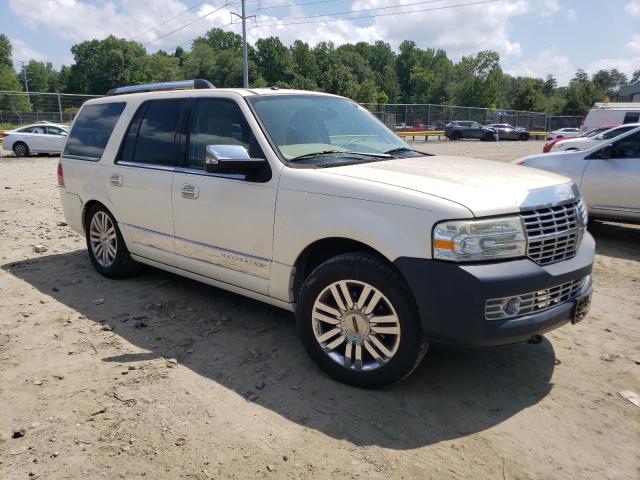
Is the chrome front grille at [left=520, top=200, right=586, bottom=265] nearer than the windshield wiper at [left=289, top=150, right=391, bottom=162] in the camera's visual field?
Yes

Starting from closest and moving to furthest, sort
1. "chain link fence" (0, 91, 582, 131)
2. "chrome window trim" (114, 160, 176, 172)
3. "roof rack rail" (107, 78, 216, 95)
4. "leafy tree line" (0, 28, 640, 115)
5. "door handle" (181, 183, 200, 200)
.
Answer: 1. "door handle" (181, 183, 200, 200)
2. "chrome window trim" (114, 160, 176, 172)
3. "roof rack rail" (107, 78, 216, 95)
4. "chain link fence" (0, 91, 582, 131)
5. "leafy tree line" (0, 28, 640, 115)

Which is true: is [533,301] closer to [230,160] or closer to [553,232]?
A: [553,232]

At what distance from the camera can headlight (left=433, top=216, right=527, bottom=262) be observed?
2.81m

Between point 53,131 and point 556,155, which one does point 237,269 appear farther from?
point 53,131

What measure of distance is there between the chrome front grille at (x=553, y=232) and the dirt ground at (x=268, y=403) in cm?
90

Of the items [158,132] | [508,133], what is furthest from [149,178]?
[508,133]

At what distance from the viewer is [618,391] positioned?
335 centimetres

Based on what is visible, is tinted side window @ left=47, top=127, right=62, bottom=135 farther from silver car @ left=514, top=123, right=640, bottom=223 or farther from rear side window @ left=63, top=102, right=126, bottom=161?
silver car @ left=514, top=123, right=640, bottom=223

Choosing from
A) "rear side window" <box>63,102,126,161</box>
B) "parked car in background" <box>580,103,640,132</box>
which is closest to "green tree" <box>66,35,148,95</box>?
"parked car in background" <box>580,103,640,132</box>

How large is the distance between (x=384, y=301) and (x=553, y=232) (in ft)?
3.54

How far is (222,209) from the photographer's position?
13.0 feet

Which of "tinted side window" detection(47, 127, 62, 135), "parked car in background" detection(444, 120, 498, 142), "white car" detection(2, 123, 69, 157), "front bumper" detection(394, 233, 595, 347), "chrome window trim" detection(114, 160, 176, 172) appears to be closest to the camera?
"front bumper" detection(394, 233, 595, 347)

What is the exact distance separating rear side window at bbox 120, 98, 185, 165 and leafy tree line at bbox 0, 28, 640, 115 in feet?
234

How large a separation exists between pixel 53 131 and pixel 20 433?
837 inches
